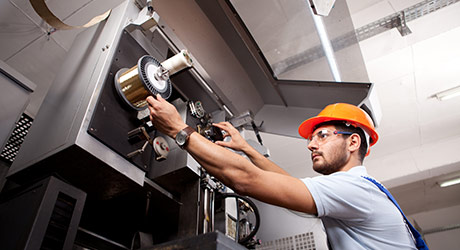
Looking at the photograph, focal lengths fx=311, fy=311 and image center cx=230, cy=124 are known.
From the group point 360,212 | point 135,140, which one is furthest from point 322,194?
point 135,140

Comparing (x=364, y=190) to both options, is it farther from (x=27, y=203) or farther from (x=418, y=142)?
(x=418, y=142)

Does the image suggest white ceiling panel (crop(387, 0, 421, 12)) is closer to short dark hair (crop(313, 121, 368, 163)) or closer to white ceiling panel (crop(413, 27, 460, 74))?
white ceiling panel (crop(413, 27, 460, 74))

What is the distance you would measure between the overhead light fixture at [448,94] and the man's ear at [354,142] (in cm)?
255

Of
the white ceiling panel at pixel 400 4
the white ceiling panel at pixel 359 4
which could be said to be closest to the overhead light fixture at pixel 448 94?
the white ceiling panel at pixel 400 4

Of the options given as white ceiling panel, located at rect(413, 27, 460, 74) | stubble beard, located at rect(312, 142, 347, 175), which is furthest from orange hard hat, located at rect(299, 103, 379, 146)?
white ceiling panel, located at rect(413, 27, 460, 74)

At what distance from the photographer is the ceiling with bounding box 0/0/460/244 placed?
2.03 meters

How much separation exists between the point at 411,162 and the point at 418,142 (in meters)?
0.26

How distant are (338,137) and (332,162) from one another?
0.13 metres

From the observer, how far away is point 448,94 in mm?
3201

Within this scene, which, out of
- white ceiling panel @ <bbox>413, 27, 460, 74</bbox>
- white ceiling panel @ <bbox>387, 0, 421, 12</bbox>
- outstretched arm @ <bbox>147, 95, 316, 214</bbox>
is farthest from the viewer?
white ceiling panel @ <bbox>413, 27, 460, 74</bbox>

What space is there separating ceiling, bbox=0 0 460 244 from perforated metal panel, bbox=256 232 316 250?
2.44 ft

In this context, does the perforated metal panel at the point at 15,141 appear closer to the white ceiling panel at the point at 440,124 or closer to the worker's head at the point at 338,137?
the worker's head at the point at 338,137

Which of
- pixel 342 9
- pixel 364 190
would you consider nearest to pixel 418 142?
pixel 342 9

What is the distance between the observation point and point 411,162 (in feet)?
12.7
